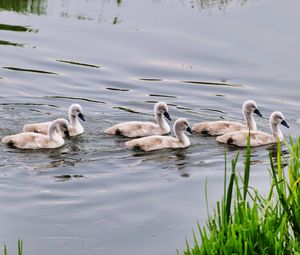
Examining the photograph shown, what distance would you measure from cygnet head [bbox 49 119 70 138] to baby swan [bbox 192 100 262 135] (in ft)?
5.07

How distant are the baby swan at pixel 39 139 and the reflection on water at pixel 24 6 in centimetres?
630

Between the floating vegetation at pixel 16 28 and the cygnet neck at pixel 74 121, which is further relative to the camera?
the floating vegetation at pixel 16 28

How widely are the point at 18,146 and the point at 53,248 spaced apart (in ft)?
10.6

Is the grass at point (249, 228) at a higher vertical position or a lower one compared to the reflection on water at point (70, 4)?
lower

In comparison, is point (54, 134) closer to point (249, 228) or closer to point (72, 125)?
point (72, 125)

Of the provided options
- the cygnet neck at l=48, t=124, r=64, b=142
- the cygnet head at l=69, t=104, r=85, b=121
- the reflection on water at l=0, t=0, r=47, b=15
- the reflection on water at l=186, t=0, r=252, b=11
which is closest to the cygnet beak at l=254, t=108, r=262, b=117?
the cygnet head at l=69, t=104, r=85, b=121

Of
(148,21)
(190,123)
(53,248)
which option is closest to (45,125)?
(190,123)

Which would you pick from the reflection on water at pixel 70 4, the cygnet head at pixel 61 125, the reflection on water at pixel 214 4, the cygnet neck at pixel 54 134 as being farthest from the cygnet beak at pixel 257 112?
the reflection on water at pixel 214 4

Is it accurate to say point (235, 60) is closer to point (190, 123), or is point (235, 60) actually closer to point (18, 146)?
point (190, 123)

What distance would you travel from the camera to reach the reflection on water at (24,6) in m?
18.0

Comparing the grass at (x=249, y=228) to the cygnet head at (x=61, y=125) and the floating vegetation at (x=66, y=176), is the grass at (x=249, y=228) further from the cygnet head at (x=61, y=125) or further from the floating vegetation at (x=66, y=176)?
the cygnet head at (x=61, y=125)

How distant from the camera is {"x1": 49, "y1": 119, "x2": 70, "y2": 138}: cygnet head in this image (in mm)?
11976

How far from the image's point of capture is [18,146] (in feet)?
37.7

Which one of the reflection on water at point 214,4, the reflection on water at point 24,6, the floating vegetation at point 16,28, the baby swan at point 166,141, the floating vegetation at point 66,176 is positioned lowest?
the floating vegetation at point 66,176
